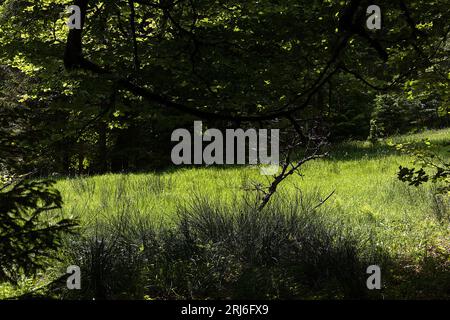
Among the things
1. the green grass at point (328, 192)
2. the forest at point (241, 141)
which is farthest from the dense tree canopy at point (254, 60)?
the green grass at point (328, 192)

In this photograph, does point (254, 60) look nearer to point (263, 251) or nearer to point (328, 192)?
point (263, 251)

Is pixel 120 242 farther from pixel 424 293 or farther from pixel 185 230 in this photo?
pixel 424 293

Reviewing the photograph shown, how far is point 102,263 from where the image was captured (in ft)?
15.7

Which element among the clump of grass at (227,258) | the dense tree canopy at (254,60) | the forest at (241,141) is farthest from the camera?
the dense tree canopy at (254,60)

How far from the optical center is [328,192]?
388 inches

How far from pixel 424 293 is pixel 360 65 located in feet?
9.85

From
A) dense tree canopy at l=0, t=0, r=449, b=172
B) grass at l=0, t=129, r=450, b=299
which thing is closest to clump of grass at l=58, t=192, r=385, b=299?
grass at l=0, t=129, r=450, b=299

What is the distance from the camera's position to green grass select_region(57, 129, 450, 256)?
7.05 m

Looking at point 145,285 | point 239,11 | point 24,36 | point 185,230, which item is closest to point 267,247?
point 185,230

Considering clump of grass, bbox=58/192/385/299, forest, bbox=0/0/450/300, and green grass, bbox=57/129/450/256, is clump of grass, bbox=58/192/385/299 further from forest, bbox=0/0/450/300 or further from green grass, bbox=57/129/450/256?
green grass, bbox=57/129/450/256

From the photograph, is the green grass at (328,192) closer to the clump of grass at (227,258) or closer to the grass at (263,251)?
the grass at (263,251)

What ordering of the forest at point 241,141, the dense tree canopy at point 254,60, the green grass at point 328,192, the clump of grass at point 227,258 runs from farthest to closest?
1. the green grass at point 328,192
2. the dense tree canopy at point 254,60
3. the clump of grass at point 227,258
4. the forest at point 241,141

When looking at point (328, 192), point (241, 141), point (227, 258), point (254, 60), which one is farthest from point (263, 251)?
point (328, 192)

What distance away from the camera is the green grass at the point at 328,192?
705cm
